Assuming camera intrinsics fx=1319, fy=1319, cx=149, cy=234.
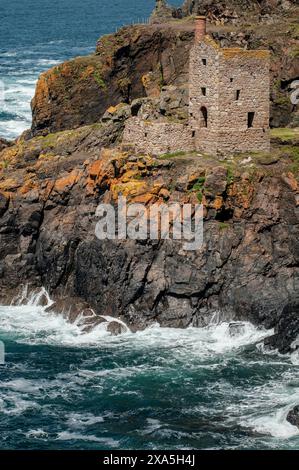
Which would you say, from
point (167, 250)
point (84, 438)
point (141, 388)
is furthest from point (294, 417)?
point (167, 250)

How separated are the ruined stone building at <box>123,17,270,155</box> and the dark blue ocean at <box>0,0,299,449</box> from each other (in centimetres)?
1563

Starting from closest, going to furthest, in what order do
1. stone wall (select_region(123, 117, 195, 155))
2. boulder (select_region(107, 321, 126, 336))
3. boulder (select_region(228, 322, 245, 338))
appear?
1. boulder (select_region(228, 322, 245, 338))
2. boulder (select_region(107, 321, 126, 336))
3. stone wall (select_region(123, 117, 195, 155))

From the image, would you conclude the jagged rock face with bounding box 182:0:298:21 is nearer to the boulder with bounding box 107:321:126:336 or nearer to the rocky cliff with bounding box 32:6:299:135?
the rocky cliff with bounding box 32:6:299:135

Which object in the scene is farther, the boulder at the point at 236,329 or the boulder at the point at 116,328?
the boulder at the point at 116,328

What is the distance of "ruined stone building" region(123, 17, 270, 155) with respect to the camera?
105m

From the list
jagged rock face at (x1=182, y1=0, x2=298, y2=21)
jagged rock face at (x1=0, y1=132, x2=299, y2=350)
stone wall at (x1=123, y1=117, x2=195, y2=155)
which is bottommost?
jagged rock face at (x1=0, y1=132, x2=299, y2=350)

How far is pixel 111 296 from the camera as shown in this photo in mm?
102250

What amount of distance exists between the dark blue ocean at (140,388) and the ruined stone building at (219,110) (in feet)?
51.3

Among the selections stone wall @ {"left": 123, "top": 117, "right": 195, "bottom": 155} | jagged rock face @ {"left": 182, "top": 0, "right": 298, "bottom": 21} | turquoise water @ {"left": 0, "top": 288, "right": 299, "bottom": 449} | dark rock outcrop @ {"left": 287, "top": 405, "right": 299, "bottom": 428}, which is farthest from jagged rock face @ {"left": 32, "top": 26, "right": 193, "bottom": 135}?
dark rock outcrop @ {"left": 287, "top": 405, "right": 299, "bottom": 428}

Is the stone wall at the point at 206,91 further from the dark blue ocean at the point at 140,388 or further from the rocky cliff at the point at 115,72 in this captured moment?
the rocky cliff at the point at 115,72

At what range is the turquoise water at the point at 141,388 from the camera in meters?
81.2

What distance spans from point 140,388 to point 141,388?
0.30ft

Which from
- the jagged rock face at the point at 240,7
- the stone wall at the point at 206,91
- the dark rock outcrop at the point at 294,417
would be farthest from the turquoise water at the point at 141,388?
the jagged rock face at the point at 240,7
